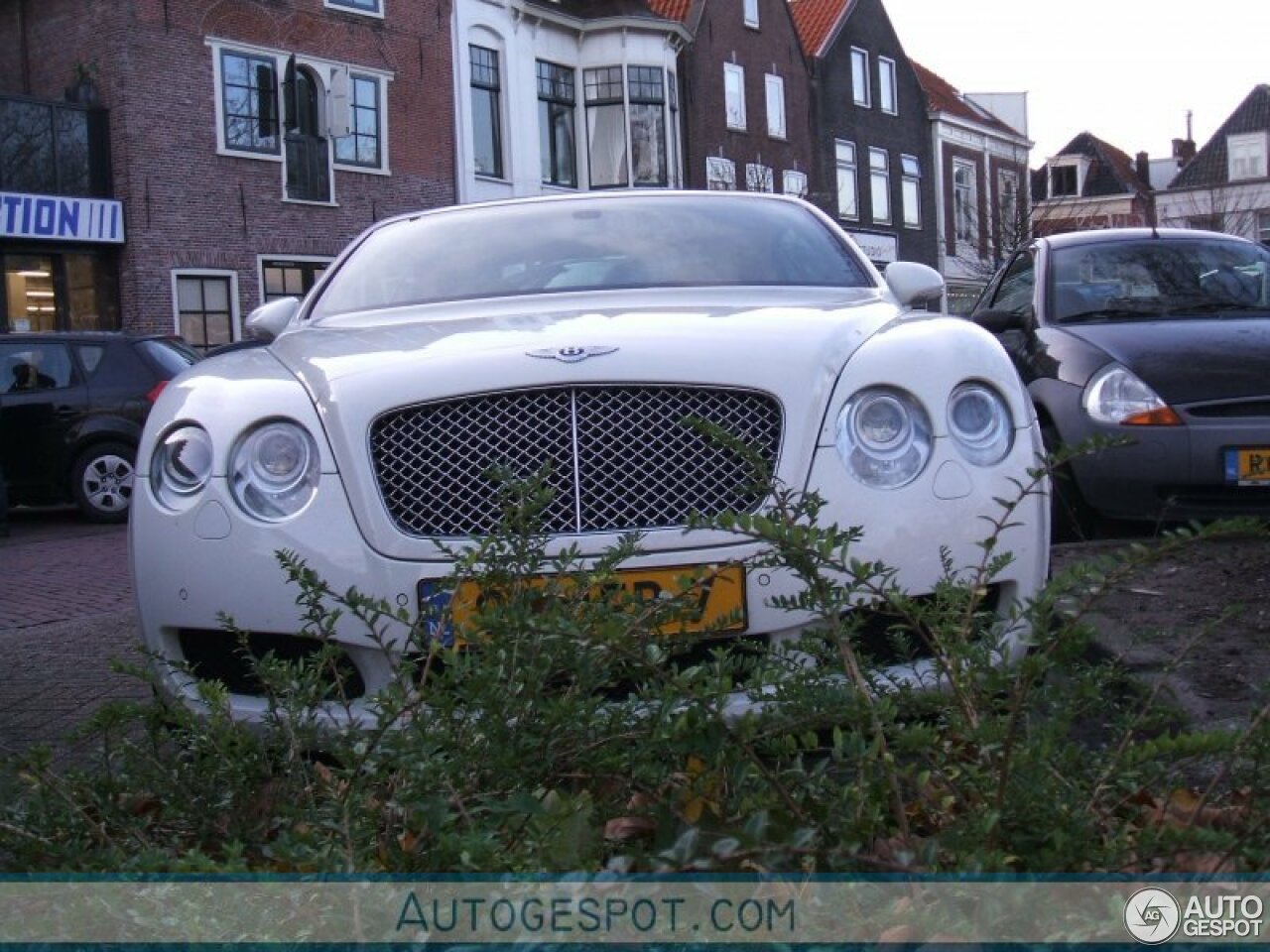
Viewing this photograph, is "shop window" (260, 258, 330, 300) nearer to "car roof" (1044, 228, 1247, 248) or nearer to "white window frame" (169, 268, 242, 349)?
"white window frame" (169, 268, 242, 349)

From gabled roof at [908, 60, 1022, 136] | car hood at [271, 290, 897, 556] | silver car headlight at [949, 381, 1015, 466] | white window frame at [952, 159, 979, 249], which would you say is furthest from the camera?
gabled roof at [908, 60, 1022, 136]

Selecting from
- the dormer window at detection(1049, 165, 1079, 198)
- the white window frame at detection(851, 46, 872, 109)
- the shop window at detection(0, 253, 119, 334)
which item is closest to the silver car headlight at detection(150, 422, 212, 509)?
the shop window at detection(0, 253, 119, 334)

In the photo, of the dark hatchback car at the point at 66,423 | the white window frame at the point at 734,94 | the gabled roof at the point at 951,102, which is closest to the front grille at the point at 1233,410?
the dark hatchback car at the point at 66,423

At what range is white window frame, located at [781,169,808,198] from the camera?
119ft

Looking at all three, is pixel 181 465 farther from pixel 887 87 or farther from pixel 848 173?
pixel 887 87

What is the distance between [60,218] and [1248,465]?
17.6 meters

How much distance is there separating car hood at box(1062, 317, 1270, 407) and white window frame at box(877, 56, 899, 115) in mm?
37551

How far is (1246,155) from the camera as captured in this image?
6025 cm

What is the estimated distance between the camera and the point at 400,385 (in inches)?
116

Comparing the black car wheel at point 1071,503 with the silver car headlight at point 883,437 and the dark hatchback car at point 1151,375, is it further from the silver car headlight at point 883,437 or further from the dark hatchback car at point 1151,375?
the silver car headlight at point 883,437

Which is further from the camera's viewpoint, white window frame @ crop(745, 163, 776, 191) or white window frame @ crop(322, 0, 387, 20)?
white window frame @ crop(745, 163, 776, 191)

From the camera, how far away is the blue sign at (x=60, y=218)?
1864cm

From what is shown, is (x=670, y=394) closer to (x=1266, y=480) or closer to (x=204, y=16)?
(x=1266, y=480)

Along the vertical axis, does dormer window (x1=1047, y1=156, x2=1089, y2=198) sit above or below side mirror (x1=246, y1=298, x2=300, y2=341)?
above
